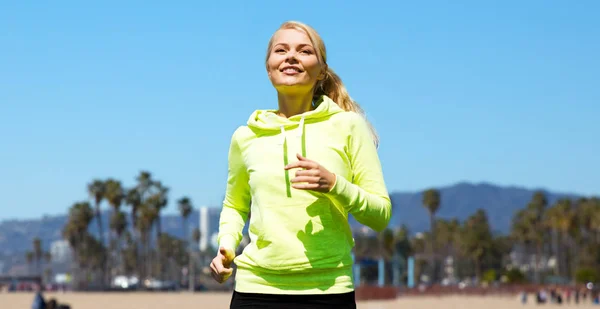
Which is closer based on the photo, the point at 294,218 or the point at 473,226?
the point at 294,218

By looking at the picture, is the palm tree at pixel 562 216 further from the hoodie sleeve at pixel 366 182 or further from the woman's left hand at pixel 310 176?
the woman's left hand at pixel 310 176

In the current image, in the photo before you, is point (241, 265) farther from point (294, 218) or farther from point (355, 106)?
point (355, 106)

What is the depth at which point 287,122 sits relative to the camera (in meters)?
3.61

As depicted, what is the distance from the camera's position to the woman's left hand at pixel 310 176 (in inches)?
128

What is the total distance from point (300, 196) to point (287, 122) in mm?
250

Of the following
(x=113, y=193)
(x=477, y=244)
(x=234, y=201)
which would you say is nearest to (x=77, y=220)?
(x=113, y=193)

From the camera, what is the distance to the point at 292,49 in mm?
3643

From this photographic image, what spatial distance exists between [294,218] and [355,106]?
53 centimetres

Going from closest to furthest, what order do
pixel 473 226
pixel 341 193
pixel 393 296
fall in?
pixel 341 193 < pixel 393 296 < pixel 473 226

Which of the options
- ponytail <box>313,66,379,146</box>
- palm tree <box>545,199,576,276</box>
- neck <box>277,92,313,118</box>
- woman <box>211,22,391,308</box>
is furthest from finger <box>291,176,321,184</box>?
palm tree <box>545,199,576,276</box>

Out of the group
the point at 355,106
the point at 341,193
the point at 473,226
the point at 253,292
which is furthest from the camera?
the point at 473,226

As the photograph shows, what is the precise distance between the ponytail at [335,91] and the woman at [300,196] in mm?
121

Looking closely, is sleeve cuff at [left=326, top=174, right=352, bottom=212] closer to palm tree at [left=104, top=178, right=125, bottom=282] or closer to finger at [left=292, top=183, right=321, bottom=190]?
finger at [left=292, top=183, right=321, bottom=190]

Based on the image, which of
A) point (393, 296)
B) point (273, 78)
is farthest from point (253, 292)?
point (393, 296)
